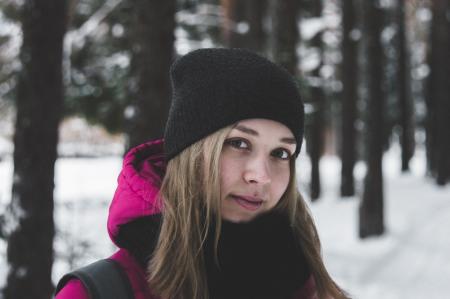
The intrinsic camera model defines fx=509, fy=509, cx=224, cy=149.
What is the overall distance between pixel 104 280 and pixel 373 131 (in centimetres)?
995

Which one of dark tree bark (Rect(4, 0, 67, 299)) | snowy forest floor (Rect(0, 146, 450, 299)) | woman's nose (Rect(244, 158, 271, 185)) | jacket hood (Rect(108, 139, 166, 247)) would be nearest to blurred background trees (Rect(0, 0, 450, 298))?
dark tree bark (Rect(4, 0, 67, 299))

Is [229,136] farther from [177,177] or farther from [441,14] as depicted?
[441,14]

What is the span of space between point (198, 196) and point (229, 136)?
0.77 feet

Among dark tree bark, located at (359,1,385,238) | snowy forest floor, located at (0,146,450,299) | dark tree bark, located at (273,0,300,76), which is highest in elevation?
dark tree bark, located at (273,0,300,76)

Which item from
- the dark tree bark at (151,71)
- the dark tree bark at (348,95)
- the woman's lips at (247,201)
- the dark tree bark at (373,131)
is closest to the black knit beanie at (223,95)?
the woman's lips at (247,201)

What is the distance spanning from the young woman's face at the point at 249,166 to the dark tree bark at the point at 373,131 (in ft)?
30.3

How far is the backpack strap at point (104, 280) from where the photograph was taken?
1466 millimetres

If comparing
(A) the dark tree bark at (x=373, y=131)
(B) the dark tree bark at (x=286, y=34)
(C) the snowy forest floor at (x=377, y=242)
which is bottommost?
(C) the snowy forest floor at (x=377, y=242)

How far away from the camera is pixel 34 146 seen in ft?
16.2

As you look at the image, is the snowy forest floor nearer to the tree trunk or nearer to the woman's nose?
the tree trunk

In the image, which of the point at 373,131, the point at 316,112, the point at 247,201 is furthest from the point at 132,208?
the point at 316,112

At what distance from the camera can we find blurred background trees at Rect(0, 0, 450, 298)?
4.98m

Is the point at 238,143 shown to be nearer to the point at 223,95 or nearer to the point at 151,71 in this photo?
the point at 223,95

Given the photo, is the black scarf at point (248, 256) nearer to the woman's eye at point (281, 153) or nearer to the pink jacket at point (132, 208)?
the pink jacket at point (132, 208)
